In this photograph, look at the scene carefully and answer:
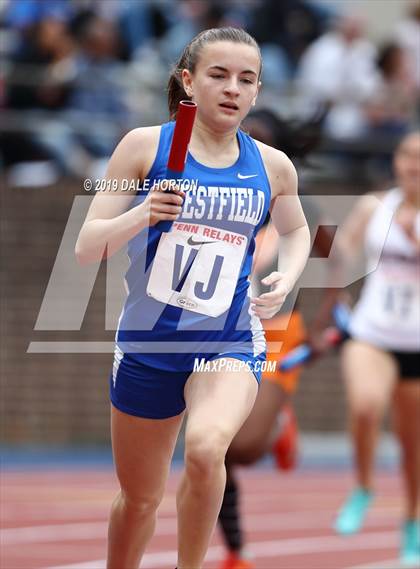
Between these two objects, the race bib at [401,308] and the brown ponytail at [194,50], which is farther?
the race bib at [401,308]

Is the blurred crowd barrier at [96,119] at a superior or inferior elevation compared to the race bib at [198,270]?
inferior

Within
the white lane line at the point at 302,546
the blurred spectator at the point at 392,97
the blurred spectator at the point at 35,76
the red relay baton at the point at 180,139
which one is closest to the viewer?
the red relay baton at the point at 180,139

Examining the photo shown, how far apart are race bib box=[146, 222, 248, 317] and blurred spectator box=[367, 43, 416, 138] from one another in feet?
29.9

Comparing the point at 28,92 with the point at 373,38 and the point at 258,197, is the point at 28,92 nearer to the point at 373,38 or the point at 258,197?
the point at 373,38

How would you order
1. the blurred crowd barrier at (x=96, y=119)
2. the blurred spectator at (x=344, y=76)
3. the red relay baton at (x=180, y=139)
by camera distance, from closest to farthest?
the red relay baton at (x=180, y=139) < the blurred crowd barrier at (x=96, y=119) < the blurred spectator at (x=344, y=76)

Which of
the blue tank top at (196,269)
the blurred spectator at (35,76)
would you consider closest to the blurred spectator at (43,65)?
the blurred spectator at (35,76)

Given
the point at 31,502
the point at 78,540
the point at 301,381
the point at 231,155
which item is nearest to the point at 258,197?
the point at 231,155

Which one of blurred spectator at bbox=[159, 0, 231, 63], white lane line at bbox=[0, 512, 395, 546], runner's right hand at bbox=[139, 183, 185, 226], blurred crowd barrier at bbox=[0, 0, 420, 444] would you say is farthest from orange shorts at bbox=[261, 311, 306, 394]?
blurred spectator at bbox=[159, 0, 231, 63]

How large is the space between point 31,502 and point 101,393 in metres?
3.47

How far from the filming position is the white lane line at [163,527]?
7.63 m

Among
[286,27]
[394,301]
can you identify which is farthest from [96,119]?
[394,301]

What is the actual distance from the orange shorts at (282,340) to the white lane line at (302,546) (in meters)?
1.02

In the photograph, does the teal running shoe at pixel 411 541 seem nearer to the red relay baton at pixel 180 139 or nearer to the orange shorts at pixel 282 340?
the orange shorts at pixel 282 340

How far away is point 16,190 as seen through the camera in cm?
1220
